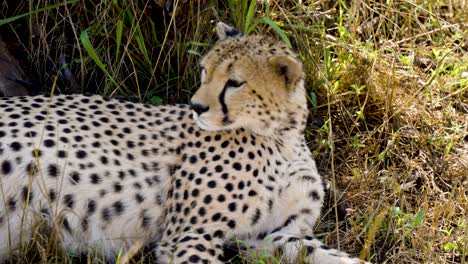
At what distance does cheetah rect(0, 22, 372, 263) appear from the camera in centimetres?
269

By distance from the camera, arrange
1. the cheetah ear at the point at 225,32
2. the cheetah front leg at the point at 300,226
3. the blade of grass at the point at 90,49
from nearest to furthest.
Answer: the cheetah front leg at the point at 300,226 < the cheetah ear at the point at 225,32 < the blade of grass at the point at 90,49

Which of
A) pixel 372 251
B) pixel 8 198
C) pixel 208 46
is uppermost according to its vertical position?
pixel 208 46

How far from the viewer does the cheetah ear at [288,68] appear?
2.68 metres

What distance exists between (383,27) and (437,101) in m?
0.53

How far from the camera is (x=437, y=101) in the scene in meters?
3.62

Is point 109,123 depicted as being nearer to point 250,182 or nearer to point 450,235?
point 250,182

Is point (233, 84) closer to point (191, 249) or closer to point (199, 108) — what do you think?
point (199, 108)

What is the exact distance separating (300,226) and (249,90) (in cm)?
53

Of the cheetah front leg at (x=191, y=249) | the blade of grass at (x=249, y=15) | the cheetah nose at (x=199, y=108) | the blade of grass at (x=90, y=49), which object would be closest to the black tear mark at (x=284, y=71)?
the cheetah nose at (x=199, y=108)

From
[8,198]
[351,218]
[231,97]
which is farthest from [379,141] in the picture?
[8,198]

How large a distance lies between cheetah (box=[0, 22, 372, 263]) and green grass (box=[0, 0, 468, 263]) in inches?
17.8

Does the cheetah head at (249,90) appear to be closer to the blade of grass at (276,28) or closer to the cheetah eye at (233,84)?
the cheetah eye at (233,84)

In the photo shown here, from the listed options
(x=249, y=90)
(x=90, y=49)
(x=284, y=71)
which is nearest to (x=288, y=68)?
(x=284, y=71)

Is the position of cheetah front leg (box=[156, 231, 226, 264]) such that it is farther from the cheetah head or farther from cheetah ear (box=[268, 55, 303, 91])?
cheetah ear (box=[268, 55, 303, 91])
